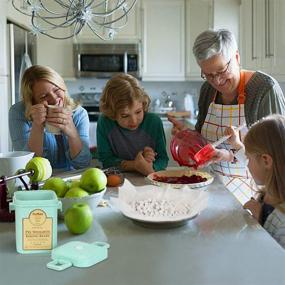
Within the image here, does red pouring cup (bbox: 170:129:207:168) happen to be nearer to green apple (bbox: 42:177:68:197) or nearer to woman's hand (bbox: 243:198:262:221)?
woman's hand (bbox: 243:198:262:221)

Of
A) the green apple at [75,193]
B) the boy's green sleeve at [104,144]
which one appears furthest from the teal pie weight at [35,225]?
the boy's green sleeve at [104,144]

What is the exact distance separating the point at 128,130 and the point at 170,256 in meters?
0.99

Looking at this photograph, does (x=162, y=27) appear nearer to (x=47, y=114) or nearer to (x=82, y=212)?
(x=47, y=114)

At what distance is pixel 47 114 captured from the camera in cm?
169

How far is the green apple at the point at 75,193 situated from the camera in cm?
117

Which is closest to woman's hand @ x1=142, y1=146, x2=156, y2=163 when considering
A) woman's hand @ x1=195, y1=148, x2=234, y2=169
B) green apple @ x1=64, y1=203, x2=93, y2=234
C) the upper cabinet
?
woman's hand @ x1=195, y1=148, x2=234, y2=169

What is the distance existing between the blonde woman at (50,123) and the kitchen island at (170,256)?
0.59m

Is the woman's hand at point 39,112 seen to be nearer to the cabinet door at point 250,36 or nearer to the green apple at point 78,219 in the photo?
the green apple at point 78,219

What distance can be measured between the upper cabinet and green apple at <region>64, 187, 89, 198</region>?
75.3 inches

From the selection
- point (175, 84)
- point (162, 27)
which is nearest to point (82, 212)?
point (162, 27)

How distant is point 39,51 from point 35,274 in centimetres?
396

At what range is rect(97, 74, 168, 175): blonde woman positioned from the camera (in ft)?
5.78

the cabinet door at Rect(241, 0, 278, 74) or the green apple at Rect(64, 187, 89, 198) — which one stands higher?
the cabinet door at Rect(241, 0, 278, 74)

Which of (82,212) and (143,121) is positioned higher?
(143,121)
